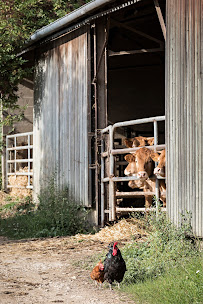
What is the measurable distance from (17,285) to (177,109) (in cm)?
348

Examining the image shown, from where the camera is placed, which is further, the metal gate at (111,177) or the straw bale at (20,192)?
the straw bale at (20,192)

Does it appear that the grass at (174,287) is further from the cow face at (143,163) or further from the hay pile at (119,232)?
the hay pile at (119,232)

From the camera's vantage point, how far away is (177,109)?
8375 millimetres

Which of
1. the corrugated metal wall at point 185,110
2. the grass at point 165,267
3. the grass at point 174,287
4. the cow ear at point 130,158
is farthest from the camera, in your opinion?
Result: the cow ear at point 130,158

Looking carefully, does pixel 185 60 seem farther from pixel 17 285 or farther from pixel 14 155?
pixel 14 155

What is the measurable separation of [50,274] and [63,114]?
19.5ft

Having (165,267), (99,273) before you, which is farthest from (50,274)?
(165,267)

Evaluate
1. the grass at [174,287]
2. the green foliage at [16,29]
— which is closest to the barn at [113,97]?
the green foliage at [16,29]

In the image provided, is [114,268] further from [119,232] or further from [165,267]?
[119,232]

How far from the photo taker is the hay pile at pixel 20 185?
55.4 ft

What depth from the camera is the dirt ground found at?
20.4 ft

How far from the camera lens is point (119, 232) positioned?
1030 centimetres

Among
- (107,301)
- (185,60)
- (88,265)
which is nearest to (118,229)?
(88,265)

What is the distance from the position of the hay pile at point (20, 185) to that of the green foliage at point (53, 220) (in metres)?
3.84
